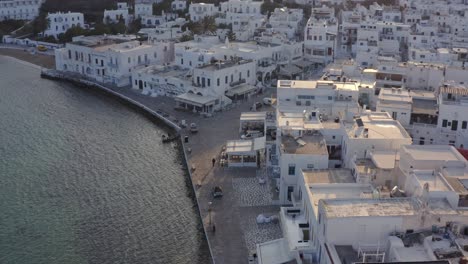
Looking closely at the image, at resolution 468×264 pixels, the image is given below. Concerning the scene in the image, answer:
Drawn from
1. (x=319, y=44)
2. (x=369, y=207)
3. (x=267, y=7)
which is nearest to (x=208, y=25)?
(x=267, y=7)

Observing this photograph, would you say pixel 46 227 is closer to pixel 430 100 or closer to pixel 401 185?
pixel 401 185

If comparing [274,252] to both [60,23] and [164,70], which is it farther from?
[60,23]

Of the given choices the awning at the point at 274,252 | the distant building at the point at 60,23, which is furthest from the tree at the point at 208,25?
the awning at the point at 274,252

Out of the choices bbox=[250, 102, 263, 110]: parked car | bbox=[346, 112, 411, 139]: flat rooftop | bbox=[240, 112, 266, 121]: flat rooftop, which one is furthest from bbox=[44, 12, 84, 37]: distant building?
bbox=[346, 112, 411, 139]: flat rooftop

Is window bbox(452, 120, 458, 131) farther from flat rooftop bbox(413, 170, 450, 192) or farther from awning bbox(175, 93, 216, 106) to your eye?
awning bbox(175, 93, 216, 106)

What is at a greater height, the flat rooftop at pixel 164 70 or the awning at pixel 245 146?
the flat rooftop at pixel 164 70

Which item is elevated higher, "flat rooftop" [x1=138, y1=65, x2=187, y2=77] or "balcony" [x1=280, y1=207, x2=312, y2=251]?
"flat rooftop" [x1=138, y1=65, x2=187, y2=77]

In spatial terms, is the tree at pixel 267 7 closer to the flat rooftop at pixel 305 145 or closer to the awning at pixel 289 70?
the awning at pixel 289 70
